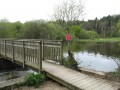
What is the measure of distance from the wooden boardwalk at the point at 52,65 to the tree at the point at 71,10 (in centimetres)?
189

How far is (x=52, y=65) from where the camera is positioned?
7.88m

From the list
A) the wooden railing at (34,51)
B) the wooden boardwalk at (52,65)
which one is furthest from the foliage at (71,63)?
the wooden railing at (34,51)

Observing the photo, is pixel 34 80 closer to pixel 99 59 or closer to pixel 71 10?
pixel 71 10

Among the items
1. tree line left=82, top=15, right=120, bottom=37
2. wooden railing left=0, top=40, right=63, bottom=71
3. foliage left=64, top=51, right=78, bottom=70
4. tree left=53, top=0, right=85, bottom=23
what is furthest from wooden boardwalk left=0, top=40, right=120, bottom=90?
tree line left=82, top=15, right=120, bottom=37

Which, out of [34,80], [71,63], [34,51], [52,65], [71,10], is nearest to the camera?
[34,80]

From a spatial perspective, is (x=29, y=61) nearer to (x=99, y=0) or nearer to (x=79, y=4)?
(x=79, y=4)

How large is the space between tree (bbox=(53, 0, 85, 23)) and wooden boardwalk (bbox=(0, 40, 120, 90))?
189 centimetres

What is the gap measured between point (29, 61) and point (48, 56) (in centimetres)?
151

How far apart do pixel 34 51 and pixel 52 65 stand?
133 cm

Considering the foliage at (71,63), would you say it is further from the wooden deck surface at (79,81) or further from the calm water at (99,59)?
the calm water at (99,59)

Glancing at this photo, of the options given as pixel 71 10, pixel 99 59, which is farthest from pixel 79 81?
pixel 99 59

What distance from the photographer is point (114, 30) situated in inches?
2815

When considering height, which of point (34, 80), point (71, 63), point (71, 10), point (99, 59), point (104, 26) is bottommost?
point (99, 59)

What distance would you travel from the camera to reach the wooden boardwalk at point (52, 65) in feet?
18.1
